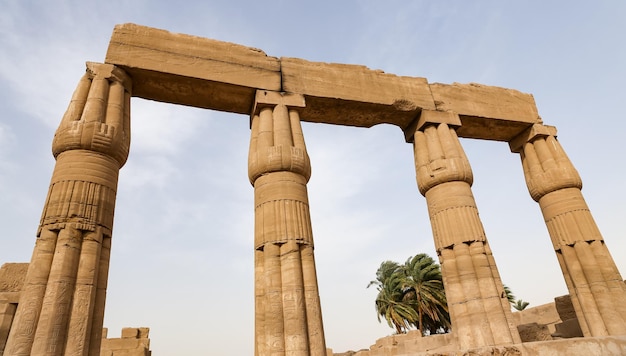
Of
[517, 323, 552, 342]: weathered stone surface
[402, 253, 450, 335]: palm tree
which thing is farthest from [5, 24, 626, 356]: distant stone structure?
[402, 253, 450, 335]: palm tree

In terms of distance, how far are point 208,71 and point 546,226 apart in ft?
29.9

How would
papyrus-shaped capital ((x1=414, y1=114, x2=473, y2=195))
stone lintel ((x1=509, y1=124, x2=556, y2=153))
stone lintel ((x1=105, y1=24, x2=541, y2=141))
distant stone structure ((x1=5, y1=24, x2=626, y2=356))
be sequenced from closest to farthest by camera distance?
distant stone structure ((x1=5, y1=24, x2=626, y2=356))
stone lintel ((x1=105, y1=24, x2=541, y2=141))
papyrus-shaped capital ((x1=414, y1=114, x2=473, y2=195))
stone lintel ((x1=509, y1=124, x2=556, y2=153))

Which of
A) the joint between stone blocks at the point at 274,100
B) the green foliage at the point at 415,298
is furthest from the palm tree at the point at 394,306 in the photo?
the joint between stone blocks at the point at 274,100

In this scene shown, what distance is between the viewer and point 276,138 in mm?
7820

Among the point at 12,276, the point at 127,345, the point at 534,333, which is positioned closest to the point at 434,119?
the point at 534,333

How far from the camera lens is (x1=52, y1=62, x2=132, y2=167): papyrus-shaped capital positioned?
6.49m

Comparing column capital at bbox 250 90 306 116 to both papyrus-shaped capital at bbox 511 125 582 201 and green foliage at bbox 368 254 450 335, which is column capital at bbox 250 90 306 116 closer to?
papyrus-shaped capital at bbox 511 125 582 201

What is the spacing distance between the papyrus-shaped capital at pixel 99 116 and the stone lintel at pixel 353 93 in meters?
3.29

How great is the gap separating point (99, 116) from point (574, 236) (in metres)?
10.5

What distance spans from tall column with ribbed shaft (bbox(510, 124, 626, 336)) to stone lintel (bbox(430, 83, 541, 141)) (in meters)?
0.49

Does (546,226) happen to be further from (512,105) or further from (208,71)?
(208,71)

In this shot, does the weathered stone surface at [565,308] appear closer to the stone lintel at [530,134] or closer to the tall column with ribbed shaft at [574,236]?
the tall column with ribbed shaft at [574,236]

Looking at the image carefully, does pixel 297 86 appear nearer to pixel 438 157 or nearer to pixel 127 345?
pixel 438 157

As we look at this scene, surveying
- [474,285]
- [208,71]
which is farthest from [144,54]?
[474,285]
